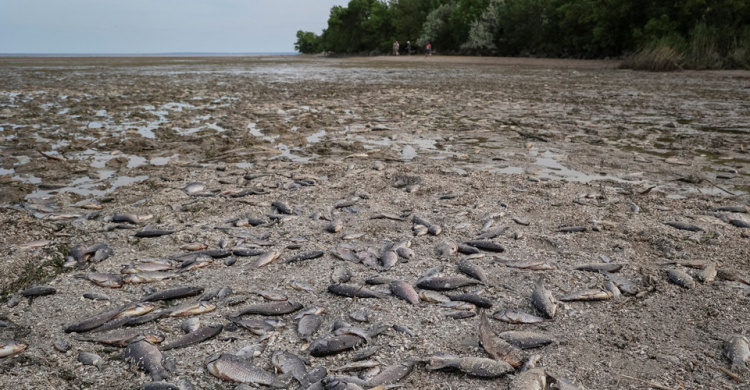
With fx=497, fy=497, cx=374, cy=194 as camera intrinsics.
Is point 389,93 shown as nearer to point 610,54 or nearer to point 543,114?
point 543,114

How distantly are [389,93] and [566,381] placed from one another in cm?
1202

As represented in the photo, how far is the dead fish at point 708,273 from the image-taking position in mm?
2865

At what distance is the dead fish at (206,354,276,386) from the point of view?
2062mm

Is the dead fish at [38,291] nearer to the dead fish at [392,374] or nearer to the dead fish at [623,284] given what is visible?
the dead fish at [392,374]

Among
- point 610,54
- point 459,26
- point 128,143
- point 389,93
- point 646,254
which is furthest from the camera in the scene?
point 459,26

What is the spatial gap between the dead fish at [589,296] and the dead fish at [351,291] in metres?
1.04

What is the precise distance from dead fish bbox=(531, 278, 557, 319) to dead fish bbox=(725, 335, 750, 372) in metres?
0.75

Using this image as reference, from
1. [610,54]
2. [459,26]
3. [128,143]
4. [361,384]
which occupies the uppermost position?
[459,26]

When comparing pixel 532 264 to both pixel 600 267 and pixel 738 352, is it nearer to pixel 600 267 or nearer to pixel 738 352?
pixel 600 267

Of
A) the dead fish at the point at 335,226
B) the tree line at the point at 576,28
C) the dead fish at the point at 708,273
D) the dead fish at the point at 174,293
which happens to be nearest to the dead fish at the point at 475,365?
the dead fish at the point at 174,293

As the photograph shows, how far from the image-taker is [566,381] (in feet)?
6.72

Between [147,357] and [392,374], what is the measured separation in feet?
3.53

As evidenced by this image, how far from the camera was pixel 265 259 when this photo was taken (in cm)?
325

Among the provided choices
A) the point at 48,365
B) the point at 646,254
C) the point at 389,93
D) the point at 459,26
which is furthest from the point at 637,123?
the point at 459,26
